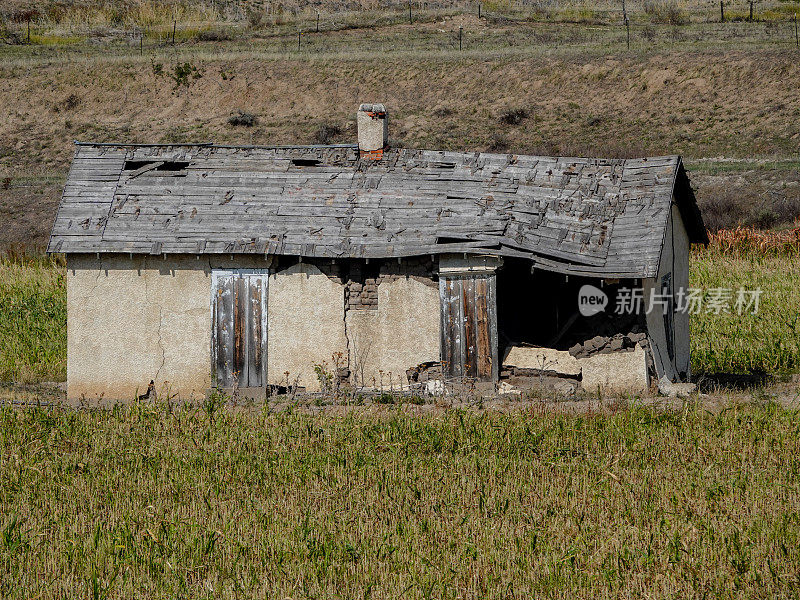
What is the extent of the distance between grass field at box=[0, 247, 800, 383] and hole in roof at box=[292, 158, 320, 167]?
6000mm

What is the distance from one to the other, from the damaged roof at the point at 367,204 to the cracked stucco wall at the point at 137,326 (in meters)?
0.44

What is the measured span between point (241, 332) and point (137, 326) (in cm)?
180

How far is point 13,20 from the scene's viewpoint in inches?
2480

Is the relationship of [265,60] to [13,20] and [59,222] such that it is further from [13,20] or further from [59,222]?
[59,222]

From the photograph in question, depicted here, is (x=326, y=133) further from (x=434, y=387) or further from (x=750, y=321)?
(x=434, y=387)

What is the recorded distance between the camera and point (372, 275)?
59.3 feet

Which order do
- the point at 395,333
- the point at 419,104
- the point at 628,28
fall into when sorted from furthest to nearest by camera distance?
the point at 628,28 → the point at 419,104 → the point at 395,333

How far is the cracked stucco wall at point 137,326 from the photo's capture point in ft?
60.0

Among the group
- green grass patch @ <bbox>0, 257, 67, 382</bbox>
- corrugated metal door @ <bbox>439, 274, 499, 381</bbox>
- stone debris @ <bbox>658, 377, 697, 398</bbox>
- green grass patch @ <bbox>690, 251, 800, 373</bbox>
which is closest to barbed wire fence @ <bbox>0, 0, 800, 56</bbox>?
green grass patch @ <bbox>690, 251, 800, 373</bbox>

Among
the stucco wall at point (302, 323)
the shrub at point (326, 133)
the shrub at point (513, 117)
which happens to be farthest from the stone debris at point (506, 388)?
the shrub at point (513, 117)

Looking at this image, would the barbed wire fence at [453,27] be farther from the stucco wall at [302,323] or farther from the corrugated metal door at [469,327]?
the stucco wall at [302,323]

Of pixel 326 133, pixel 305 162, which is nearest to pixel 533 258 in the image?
pixel 305 162

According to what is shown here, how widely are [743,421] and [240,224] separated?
350 inches

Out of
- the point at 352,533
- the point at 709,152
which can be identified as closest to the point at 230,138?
the point at 709,152
